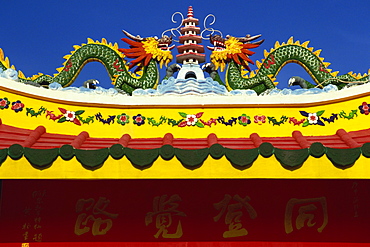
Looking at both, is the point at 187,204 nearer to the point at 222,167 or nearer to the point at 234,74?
the point at 222,167

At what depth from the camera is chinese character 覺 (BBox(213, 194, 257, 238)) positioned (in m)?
4.80

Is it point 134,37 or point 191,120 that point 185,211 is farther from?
point 134,37

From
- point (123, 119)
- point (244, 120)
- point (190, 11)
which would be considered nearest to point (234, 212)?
point (244, 120)

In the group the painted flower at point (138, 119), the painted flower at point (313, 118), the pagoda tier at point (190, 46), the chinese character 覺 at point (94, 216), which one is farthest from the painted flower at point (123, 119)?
the painted flower at point (313, 118)

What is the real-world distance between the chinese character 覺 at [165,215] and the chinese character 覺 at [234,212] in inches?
16.4

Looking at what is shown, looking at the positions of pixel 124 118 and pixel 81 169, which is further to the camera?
pixel 124 118

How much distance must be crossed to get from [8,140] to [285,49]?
13.7 ft

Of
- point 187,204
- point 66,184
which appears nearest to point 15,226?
point 66,184

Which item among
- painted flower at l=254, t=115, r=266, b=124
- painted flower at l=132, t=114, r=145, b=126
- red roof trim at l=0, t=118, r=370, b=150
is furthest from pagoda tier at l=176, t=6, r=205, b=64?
red roof trim at l=0, t=118, r=370, b=150

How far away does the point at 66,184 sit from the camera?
4.88 metres

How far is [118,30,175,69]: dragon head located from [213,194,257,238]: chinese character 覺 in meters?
2.64

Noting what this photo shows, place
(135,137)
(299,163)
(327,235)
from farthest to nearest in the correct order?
(135,137)
(327,235)
(299,163)

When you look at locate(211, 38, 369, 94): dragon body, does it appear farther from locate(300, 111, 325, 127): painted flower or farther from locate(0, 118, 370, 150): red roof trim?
locate(0, 118, 370, 150): red roof trim

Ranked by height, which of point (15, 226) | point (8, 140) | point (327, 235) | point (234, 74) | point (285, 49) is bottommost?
point (327, 235)
